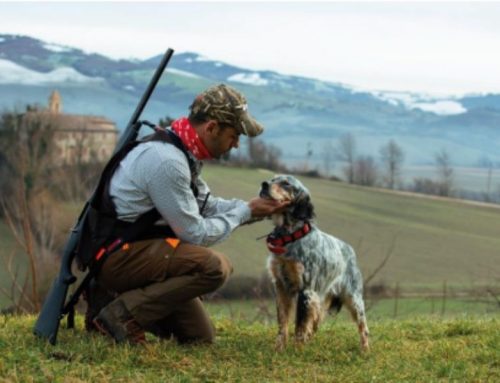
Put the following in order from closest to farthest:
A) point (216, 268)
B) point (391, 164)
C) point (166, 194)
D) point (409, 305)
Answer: point (166, 194) → point (216, 268) → point (409, 305) → point (391, 164)

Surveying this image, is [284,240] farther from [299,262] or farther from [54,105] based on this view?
[54,105]

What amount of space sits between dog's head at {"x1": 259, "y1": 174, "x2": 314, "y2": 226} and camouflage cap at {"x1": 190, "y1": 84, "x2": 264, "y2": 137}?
23.3 inches

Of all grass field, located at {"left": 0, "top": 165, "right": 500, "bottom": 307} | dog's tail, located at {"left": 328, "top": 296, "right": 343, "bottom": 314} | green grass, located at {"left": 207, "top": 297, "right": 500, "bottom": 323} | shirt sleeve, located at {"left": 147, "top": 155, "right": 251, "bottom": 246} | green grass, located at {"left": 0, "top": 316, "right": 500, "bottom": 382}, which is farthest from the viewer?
grass field, located at {"left": 0, "top": 165, "right": 500, "bottom": 307}

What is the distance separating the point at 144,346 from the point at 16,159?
3973 cm

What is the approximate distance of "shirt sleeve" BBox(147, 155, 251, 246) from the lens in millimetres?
6566

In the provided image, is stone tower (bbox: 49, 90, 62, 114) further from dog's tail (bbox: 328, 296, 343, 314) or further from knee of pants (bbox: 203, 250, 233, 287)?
knee of pants (bbox: 203, 250, 233, 287)

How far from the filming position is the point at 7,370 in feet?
19.6

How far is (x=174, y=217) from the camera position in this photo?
666 cm

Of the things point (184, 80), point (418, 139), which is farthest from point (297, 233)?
point (418, 139)

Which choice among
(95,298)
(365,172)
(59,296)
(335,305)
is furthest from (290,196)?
(365,172)

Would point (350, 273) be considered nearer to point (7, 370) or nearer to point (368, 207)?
point (7, 370)

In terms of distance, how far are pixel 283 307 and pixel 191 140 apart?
181 centimetres

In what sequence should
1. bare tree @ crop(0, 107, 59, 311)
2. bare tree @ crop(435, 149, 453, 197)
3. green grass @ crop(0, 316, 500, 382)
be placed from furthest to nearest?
bare tree @ crop(435, 149, 453, 197) → bare tree @ crop(0, 107, 59, 311) → green grass @ crop(0, 316, 500, 382)

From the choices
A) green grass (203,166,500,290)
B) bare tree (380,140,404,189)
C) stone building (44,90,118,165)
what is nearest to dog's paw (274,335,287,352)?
green grass (203,166,500,290)
